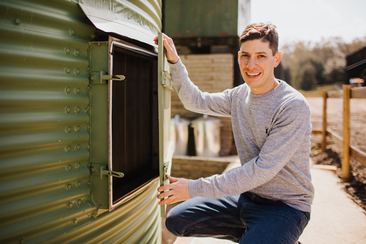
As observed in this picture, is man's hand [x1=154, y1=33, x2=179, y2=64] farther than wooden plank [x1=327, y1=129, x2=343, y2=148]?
No

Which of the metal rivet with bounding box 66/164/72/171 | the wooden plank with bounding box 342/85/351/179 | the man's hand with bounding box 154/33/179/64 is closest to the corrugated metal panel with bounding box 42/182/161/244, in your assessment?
the metal rivet with bounding box 66/164/72/171

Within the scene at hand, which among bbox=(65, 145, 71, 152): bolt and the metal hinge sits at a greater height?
the metal hinge

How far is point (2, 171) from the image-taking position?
131 centimetres

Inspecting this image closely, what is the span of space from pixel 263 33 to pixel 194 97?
0.85 m

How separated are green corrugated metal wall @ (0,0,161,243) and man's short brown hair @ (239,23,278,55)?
124 cm

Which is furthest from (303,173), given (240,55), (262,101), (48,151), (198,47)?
(198,47)

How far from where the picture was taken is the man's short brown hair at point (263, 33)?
84.9 inches

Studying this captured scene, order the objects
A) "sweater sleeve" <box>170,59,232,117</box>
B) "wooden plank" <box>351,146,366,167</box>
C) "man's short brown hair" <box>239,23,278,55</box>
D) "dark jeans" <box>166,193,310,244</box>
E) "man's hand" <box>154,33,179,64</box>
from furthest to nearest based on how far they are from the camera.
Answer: "wooden plank" <box>351,146,366,167</box>
"sweater sleeve" <box>170,59,232,117</box>
"man's hand" <box>154,33,179,64</box>
"man's short brown hair" <box>239,23,278,55</box>
"dark jeans" <box>166,193,310,244</box>

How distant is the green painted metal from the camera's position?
24.3 feet

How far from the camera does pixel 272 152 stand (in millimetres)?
1979

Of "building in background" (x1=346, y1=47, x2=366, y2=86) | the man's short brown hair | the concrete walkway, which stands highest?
"building in background" (x1=346, y1=47, x2=366, y2=86)

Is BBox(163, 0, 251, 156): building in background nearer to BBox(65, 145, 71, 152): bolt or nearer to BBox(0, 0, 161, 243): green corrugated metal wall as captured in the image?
BBox(0, 0, 161, 243): green corrugated metal wall

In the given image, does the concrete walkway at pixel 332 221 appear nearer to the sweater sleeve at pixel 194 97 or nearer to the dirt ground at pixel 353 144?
the dirt ground at pixel 353 144

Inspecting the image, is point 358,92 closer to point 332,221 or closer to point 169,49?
point 332,221
